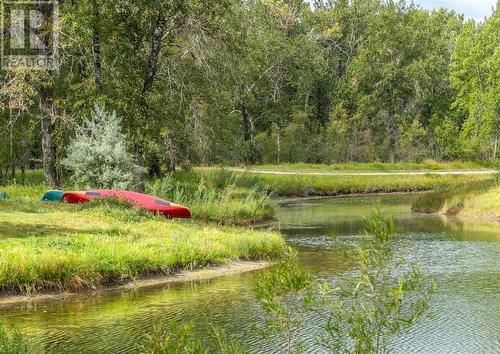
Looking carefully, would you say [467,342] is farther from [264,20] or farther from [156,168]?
[264,20]

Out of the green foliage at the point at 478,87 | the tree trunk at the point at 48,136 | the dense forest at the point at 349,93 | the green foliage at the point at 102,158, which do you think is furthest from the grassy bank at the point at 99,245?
the green foliage at the point at 478,87

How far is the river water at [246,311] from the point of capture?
11.6m

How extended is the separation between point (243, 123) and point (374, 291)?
212 ft

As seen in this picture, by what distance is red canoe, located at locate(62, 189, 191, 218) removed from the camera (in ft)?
77.6

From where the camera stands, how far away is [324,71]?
75750 millimetres

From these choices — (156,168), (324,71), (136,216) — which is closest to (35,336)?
(136,216)

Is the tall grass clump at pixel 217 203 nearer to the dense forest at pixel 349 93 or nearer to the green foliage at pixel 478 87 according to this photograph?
the dense forest at pixel 349 93

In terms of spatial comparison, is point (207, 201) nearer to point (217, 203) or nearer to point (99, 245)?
point (217, 203)

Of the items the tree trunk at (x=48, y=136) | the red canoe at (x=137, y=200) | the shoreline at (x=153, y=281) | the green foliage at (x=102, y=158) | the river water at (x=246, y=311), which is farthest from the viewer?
the tree trunk at (x=48, y=136)

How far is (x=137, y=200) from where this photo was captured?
23875mm

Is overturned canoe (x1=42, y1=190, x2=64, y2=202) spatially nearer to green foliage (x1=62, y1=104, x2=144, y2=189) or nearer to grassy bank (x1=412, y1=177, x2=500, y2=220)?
green foliage (x1=62, y1=104, x2=144, y2=189)

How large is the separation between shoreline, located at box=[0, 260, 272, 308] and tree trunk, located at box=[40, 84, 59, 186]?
14496 mm

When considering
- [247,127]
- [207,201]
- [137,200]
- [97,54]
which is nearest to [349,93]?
[247,127]

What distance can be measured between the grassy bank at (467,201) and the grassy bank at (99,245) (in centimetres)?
1550
